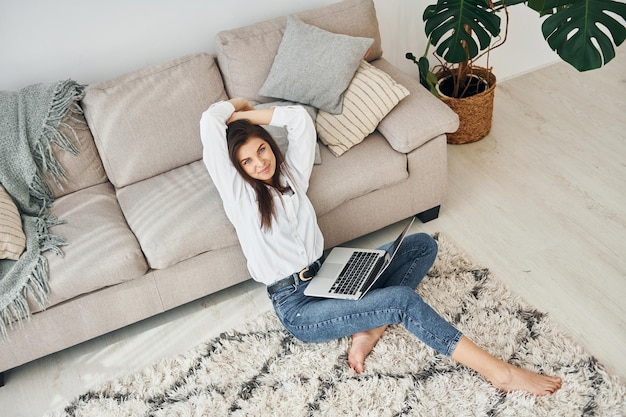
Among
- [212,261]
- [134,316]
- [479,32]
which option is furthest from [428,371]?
[479,32]

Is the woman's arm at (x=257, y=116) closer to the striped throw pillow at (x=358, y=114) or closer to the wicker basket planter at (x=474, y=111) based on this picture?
the striped throw pillow at (x=358, y=114)

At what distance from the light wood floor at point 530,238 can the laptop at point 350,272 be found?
36 centimetres

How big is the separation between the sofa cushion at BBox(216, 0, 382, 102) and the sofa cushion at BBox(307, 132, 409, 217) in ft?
1.39

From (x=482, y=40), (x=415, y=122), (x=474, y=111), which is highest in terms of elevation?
(x=482, y=40)

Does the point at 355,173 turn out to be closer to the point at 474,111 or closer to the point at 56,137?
the point at 474,111

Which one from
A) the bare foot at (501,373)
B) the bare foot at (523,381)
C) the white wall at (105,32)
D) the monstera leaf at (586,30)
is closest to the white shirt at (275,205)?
the bare foot at (501,373)

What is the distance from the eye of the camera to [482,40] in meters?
2.71

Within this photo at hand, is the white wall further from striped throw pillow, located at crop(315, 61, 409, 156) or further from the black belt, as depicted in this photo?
the black belt

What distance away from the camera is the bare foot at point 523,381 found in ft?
6.18

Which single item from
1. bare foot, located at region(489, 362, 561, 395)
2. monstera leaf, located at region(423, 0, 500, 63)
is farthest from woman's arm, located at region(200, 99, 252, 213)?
monstera leaf, located at region(423, 0, 500, 63)

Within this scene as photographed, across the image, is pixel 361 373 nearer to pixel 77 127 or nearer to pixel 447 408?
pixel 447 408

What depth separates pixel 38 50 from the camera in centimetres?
258

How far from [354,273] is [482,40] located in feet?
4.09

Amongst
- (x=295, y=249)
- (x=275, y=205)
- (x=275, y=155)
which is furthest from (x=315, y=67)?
(x=295, y=249)
